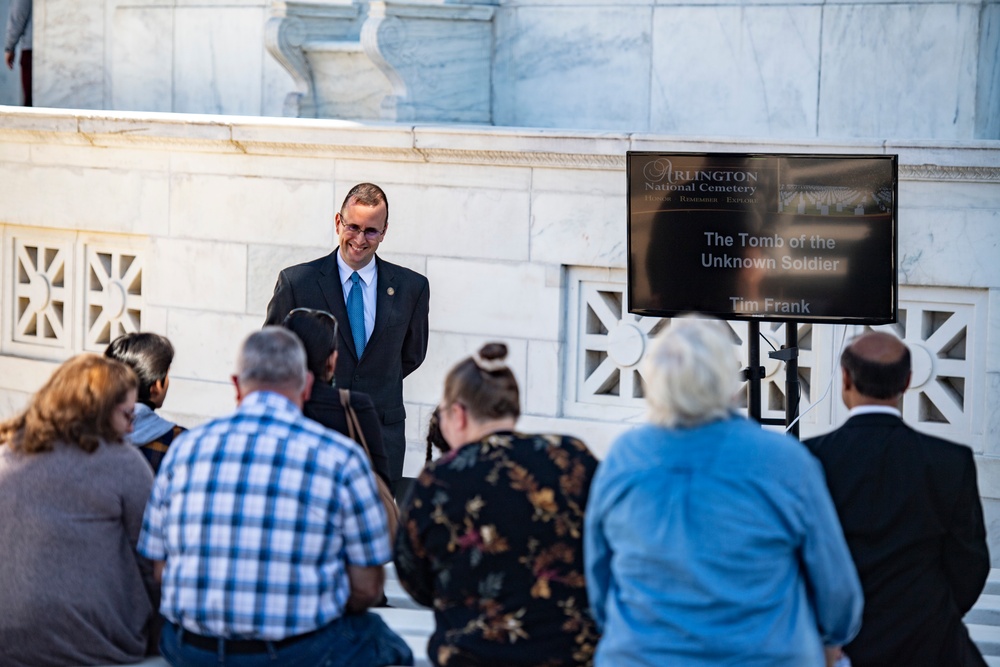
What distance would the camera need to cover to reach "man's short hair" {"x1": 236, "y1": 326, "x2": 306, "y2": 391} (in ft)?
11.9

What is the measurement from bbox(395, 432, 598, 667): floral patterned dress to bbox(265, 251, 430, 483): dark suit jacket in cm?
220

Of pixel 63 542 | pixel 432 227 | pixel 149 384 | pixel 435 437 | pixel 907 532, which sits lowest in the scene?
pixel 63 542

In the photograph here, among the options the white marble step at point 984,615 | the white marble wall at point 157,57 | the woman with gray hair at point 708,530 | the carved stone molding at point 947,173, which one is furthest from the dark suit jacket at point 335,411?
the white marble wall at point 157,57

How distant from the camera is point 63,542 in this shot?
386 centimetres

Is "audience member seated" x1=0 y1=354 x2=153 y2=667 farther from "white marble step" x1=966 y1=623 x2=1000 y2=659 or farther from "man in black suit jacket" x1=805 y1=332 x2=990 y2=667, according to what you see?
"white marble step" x1=966 y1=623 x2=1000 y2=659

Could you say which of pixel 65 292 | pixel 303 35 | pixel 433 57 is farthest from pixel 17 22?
pixel 433 57

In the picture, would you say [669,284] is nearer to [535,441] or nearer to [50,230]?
[535,441]

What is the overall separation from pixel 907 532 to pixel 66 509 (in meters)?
2.15

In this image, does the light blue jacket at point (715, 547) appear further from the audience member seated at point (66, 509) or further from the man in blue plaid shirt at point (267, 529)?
the audience member seated at point (66, 509)

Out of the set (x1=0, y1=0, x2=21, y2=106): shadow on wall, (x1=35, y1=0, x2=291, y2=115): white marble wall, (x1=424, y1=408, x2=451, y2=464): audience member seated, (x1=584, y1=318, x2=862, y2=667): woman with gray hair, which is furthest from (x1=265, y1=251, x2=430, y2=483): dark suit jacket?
(x1=0, y1=0, x2=21, y2=106): shadow on wall

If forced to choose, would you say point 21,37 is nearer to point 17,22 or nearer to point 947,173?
point 17,22

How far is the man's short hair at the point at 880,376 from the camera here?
371 centimetres

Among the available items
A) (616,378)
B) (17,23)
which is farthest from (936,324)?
(17,23)

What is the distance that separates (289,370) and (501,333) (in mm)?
3894
